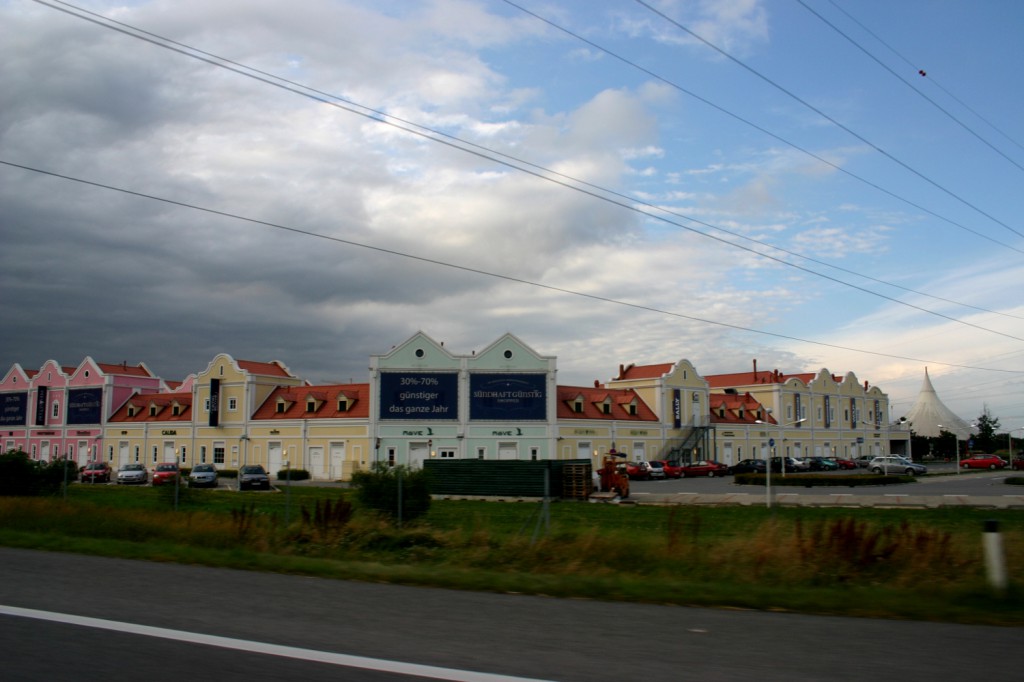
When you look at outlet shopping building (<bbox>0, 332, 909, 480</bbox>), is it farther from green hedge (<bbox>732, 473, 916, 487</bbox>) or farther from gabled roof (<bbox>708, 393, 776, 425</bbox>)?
green hedge (<bbox>732, 473, 916, 487</bbox>)

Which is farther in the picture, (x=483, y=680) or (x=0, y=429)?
(x=0, y=429)

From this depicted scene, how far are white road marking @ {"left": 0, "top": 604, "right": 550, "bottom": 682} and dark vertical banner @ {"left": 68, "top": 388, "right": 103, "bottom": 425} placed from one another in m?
74.9

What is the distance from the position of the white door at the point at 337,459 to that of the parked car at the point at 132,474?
40.4 feet

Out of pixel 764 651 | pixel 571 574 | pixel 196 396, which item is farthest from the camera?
pixel 196 396

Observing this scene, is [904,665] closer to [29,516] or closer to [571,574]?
[571,574]

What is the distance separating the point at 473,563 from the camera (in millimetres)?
13297

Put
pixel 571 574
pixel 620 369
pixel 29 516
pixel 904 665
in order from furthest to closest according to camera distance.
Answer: pixel 620 369 → pixel 29 516 → pixel 571 574 → pixel 904 665

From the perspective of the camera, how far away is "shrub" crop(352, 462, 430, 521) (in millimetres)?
20984

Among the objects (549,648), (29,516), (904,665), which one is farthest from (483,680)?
(29,516)

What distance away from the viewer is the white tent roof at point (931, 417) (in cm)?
Answer: 13125

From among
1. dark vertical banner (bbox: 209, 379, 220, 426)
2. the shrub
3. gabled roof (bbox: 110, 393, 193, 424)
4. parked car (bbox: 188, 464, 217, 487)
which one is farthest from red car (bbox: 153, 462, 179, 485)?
the shrub

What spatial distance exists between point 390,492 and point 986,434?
4613 inches

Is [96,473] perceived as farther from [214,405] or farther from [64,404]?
[64,404]

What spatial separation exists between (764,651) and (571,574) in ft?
17.4
